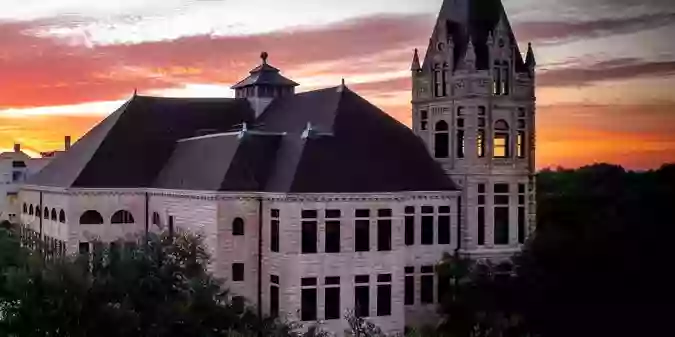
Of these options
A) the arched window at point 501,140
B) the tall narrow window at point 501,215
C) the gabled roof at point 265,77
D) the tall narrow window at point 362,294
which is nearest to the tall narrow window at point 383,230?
the tall narrow window at point 362,294

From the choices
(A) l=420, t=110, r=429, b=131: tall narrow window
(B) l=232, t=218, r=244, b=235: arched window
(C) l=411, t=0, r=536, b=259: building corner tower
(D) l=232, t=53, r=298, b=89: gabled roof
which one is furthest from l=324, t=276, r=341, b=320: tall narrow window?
(D) l=232, t=53, r=298, b=89: gabled roof

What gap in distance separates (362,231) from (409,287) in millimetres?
2428

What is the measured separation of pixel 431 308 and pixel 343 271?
330cm

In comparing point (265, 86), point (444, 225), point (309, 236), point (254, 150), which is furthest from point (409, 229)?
point (265, 86)

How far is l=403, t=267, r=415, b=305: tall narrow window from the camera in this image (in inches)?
1015

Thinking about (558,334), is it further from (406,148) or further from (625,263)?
(406,148)

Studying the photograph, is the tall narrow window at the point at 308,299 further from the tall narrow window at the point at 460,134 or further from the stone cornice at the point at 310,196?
the tall narrow window at the point at 460,134

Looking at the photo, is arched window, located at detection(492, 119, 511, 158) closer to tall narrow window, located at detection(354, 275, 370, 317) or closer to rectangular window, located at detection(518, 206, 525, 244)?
rectangular window, located at detection(518, 206, 525, 244)

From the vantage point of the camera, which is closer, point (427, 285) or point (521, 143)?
point (427, 285)

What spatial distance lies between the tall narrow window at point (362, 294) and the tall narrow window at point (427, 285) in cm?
203

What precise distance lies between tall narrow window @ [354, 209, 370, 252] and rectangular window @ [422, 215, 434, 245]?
1.94 meters

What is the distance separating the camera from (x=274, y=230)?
24.8 metres

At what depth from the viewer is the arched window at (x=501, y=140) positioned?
1061 inches

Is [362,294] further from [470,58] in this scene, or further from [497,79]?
[497,79]
